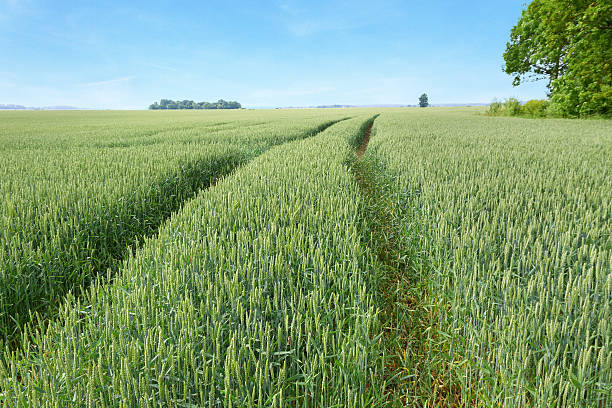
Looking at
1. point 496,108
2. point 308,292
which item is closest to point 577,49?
point 496,108

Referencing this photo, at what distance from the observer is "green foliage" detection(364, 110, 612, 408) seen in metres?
1.40

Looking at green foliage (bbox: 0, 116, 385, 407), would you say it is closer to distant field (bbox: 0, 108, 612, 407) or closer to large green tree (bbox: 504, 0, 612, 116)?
distant field (bbox: 0, 108, 612, 407)

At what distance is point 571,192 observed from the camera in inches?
147

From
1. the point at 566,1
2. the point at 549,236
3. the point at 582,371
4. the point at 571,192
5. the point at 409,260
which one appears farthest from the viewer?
the point at 566,1

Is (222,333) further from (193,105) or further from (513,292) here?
(193,105)

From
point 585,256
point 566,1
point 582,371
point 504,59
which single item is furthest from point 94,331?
point 504,59

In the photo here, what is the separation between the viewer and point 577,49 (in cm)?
1873

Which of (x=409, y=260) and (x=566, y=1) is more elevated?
(x=566, y=1)

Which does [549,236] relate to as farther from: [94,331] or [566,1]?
[566,1]

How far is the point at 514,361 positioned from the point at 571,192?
3349 mm

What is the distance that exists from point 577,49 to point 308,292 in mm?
25134

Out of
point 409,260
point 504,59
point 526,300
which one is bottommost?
point 409,260

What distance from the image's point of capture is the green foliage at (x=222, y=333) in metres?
1.27

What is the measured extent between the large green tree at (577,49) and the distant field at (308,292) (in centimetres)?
1778
